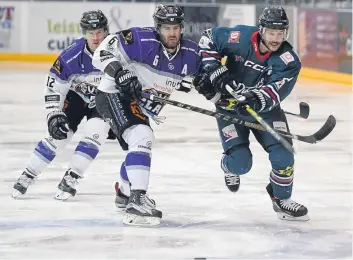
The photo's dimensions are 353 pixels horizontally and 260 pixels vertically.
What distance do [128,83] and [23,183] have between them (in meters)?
1.12

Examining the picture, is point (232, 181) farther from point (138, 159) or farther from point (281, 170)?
point (138, 159)

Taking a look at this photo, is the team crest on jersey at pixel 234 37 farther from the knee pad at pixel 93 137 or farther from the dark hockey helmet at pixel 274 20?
the knee pad at pixel 93 137

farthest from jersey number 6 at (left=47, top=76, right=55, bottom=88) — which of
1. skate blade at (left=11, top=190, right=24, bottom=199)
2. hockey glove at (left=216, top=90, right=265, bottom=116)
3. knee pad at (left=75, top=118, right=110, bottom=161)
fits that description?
hockey glove at (left=216, top=90, right=265, bottom=116)

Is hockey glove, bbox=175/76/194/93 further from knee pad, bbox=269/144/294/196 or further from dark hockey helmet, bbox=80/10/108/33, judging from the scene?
dark hockey helmet, bbox=80/10/108/33

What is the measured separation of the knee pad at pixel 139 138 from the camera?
175 inches

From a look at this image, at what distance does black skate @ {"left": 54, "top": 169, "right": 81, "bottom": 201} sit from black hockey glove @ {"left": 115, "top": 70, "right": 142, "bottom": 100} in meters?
0.83

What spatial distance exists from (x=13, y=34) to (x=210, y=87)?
957 cm

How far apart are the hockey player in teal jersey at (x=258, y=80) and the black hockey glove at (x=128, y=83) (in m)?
0.33

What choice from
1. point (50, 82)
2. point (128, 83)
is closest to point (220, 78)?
point (128, 83)

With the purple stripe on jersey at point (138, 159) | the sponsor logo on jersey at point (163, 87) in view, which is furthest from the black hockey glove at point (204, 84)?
the purple stripe on jersey at point (138, 159)

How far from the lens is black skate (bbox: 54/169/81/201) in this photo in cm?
514

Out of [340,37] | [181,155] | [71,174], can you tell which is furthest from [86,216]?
[340,37]

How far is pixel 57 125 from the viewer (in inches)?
198

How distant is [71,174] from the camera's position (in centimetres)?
517
